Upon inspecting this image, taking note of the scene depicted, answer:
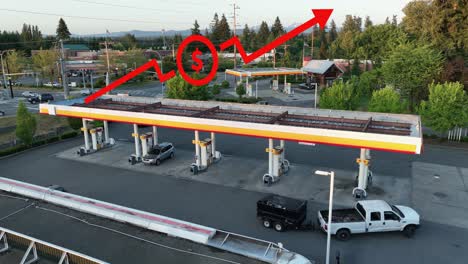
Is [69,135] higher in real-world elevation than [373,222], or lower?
higher

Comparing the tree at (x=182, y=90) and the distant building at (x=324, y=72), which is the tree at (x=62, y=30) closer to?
the distant building at (x=324, y=72)

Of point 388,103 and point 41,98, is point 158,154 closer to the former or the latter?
point 388,103

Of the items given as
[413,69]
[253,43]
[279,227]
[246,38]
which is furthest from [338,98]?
[246,38]

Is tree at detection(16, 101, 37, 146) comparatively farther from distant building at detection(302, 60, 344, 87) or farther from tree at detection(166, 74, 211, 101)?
distant building at detection(302, 60, 344, 87)

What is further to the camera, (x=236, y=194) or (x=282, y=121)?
(x=282, y=121)

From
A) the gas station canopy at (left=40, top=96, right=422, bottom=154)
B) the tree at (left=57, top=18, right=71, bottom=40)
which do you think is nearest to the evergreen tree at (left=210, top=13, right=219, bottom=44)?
the tree at (left=57, top=18, right=71, bottom=40)

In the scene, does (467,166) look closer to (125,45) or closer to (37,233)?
(37,233)

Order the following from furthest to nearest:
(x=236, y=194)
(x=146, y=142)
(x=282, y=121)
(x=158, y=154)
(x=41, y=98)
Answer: (x=41, y=98) → (x=146, y=142) → (x=158, y=154) → (x=282, y=121) → (x=236, y=194)
